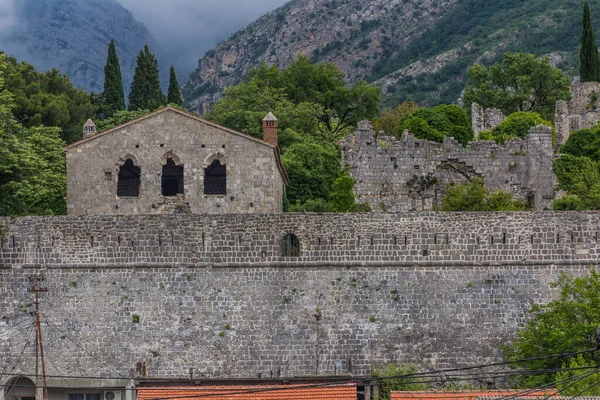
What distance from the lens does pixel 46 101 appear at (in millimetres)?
68625

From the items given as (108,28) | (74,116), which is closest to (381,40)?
(108,28)

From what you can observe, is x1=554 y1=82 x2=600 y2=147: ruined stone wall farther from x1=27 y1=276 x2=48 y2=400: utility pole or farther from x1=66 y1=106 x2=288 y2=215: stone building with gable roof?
x1=27 y1=276 x2=48 y2=400: utility pole

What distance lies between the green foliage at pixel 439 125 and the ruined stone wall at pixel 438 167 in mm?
3757

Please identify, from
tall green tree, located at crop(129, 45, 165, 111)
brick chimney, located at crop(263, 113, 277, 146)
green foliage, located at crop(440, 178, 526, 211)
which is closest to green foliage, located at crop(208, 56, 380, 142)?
tall green tree, located at crop(129, 45, 165, 111)

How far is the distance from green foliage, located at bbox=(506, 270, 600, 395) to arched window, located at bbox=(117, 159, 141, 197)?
55.4 ft

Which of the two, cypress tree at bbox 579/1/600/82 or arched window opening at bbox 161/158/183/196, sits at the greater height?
cypress tree at bbox 579/1/600/82

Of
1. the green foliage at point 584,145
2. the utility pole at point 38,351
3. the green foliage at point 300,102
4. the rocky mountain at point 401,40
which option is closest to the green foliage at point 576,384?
the utility pole at point 38,351

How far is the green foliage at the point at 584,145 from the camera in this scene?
6744 centimetres

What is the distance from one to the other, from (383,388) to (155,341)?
8105 millimetres

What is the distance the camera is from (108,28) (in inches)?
7229

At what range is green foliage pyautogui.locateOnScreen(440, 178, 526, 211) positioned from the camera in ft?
176

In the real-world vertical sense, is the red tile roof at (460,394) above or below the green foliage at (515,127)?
below

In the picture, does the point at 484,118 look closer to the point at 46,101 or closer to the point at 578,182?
the point at 578,182

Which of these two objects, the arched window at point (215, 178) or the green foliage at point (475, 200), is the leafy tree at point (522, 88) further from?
the arched window at point (215, 178)
